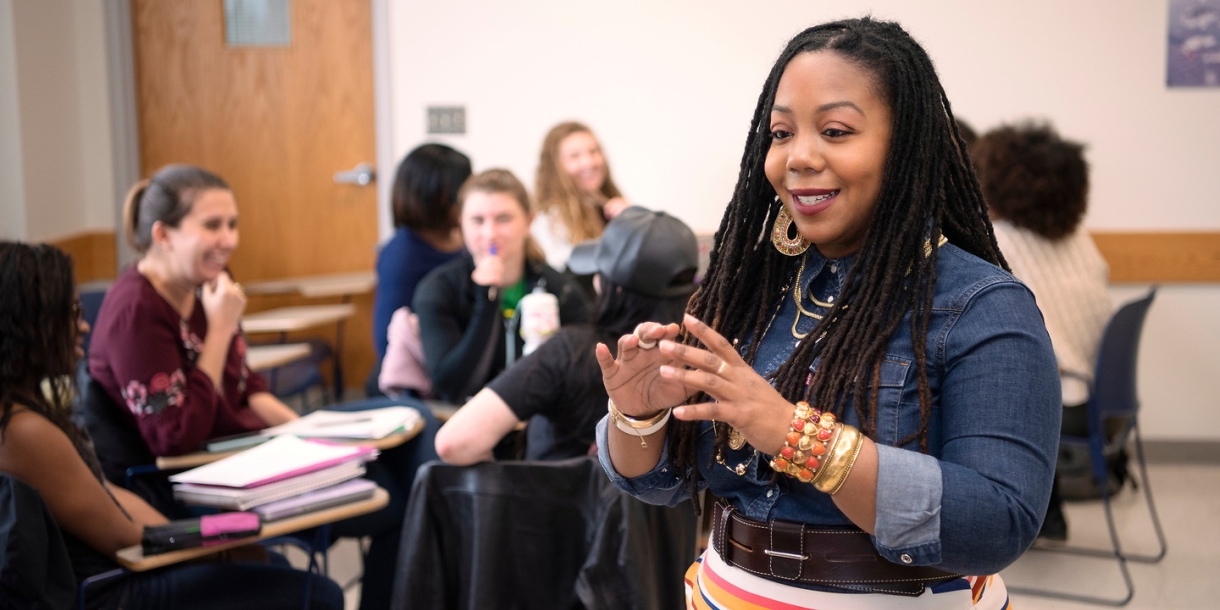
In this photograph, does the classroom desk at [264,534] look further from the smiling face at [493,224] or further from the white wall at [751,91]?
the white wall at [751,91]

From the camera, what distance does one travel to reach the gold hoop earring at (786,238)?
1254 millimetres

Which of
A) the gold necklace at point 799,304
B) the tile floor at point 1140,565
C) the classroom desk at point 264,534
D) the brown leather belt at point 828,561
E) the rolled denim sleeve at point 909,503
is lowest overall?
the tile floor at point 1140,565

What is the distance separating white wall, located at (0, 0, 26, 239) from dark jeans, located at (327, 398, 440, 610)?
7.98ft

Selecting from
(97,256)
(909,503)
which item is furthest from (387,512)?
(97,256)

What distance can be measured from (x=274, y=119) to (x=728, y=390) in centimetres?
489

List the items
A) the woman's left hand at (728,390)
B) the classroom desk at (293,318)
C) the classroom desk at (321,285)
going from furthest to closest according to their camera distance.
Result: the classroom desk at (321,285), the classroom desk at (293,318), the woman's left hand at (728,390)

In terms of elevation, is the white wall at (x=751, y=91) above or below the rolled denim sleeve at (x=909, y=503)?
above

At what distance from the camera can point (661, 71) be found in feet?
16.1

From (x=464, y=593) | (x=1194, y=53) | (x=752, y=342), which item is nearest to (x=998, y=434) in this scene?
(x=752, y=342)

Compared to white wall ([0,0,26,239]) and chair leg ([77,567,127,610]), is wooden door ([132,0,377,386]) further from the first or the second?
chair leg ([77,567,127,610])

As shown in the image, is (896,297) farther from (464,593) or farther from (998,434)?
(464,593)

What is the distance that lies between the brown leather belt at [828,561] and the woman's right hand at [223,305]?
1.86 metres

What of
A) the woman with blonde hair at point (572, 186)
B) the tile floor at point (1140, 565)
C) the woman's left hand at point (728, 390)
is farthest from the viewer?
the woman with blonde hair at point (572, 186)

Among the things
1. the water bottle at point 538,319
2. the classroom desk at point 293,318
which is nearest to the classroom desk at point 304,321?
the classroom desk at point 293,318
